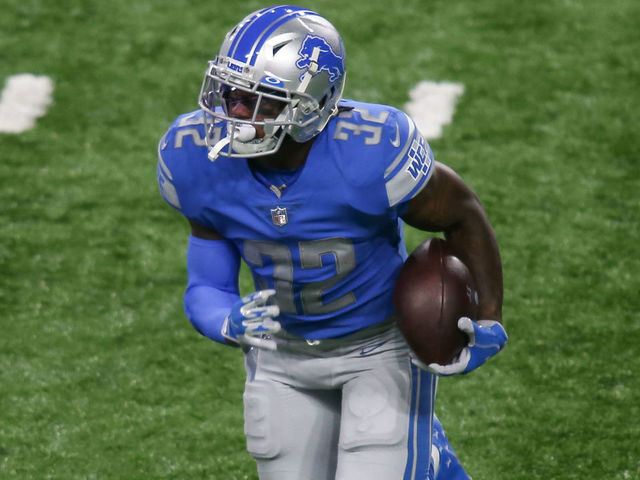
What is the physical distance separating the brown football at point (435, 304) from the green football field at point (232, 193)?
1.94ft

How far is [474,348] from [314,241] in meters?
0.55

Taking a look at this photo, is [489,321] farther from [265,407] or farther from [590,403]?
[590,403]

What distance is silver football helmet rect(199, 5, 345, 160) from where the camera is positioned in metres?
3.09

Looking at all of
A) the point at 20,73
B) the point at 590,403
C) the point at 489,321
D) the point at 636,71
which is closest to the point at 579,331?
the point at 590,403

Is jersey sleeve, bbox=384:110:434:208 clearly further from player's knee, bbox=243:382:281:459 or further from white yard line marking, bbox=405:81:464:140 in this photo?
white yard line marking, bbox=405:81:464:140

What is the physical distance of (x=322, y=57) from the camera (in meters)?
3.18

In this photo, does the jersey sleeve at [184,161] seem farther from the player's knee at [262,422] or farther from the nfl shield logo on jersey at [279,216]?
the player's knee at [262,422]

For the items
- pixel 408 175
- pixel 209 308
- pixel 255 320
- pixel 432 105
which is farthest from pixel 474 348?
pixel 432 105

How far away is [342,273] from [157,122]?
12.6ft

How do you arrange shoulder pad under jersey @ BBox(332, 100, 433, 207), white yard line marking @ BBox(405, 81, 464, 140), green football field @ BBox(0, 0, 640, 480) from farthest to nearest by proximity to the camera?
1. white yard line marking @ BBox(405, 81, 464, 140)
2. green football field @ BBox(0, 0, 640, 480)
3. shoulder pad under jersey @ BBox(332, 100, 433, 207)

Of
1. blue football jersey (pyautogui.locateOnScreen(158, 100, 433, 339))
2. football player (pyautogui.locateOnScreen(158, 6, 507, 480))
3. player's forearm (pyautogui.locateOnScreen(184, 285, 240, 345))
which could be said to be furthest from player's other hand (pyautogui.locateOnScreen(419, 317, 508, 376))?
player's forearm (pyautogui.locateOnScreen(184, 285, 240, 345))

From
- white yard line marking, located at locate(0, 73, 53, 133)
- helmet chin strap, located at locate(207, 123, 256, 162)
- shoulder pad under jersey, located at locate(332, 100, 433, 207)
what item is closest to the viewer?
helmet chin strap, located at locate(207, 123, 256, 162)

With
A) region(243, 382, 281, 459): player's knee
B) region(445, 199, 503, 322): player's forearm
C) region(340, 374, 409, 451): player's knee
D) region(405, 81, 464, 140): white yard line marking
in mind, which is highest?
region(445, 199, 503, 322): player's forearm

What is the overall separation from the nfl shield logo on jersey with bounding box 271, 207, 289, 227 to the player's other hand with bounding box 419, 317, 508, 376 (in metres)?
0.56
